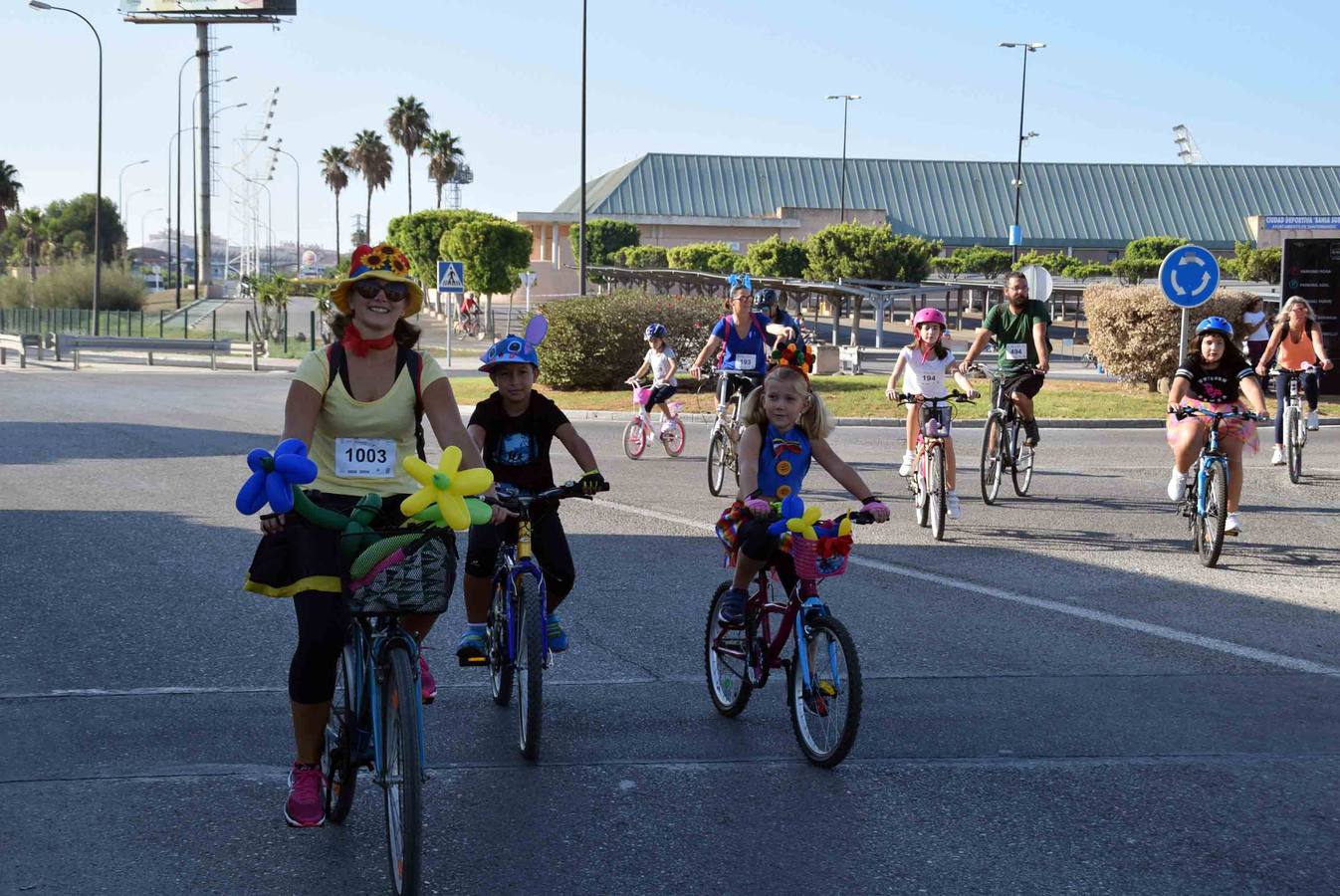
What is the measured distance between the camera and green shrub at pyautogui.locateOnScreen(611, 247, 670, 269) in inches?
3551

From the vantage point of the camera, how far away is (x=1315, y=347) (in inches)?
591

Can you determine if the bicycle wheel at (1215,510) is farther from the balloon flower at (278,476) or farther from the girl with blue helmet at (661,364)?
the balloon flower at (278,476)

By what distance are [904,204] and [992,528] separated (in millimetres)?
102850

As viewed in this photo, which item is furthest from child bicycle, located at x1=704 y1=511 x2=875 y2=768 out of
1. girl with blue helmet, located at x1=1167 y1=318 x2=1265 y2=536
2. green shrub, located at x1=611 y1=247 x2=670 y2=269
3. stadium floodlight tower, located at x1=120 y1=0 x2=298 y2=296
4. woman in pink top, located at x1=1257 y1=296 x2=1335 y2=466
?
stadium floodlight tower, located at x1=120 y1=0 x2=298 y2=296

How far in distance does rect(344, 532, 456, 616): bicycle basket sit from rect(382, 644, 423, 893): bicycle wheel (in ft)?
0.41

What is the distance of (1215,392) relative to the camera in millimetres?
9891

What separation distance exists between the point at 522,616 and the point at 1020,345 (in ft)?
26.3

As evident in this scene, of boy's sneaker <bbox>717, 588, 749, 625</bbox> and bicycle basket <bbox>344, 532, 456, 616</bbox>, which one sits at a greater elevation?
bicycle basket <bbox>344, 532, 456, 616</bbox>

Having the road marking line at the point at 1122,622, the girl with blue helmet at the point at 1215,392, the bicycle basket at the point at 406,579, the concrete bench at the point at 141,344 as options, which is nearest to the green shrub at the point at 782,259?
the concrete bench at the point at 141,344

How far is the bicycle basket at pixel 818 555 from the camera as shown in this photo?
534 centimetres

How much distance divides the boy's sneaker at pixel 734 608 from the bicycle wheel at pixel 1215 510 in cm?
494

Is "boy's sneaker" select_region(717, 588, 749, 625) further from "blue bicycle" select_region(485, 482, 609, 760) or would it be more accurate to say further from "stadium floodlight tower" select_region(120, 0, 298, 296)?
"stadium floodlight tower" select_region(120, 0, 298, 296)

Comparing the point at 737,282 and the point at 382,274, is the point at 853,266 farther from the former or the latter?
the point at 382,274

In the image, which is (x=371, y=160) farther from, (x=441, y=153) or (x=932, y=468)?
(x=932, y=468)
